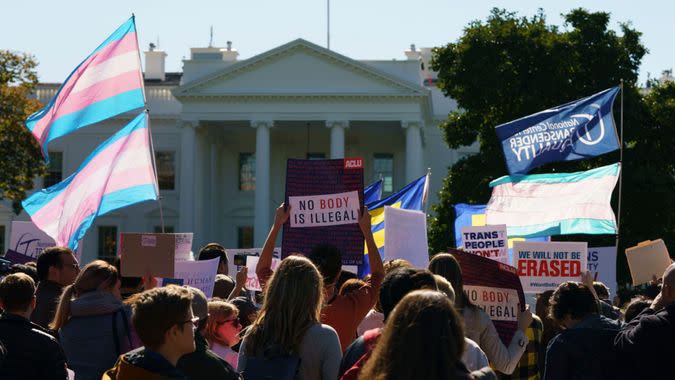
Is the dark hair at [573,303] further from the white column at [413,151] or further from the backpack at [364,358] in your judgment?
the white column at [413,151]

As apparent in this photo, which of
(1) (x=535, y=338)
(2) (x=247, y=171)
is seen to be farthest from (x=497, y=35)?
Result: (1) (x=535, y=338)

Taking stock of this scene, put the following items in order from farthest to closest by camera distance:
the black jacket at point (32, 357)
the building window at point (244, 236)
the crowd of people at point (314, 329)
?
the building window at point (244, 236) < the black jacket at point (32, 357) < the crowd of people at point (314, 329)

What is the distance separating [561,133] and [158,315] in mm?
10965

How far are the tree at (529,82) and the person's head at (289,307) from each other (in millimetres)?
32314

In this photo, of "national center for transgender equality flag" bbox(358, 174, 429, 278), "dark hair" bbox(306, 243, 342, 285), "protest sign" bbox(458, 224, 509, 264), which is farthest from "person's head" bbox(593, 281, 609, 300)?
"national center for transgender equality flag" bbox(358, 174, 429, 278)

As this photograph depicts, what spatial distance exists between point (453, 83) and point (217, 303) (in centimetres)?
3321

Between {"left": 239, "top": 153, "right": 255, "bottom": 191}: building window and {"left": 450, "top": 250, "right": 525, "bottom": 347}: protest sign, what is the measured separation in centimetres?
5365

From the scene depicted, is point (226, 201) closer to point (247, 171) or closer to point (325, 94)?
point (247, 171)

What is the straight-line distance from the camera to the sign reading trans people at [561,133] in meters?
15.3

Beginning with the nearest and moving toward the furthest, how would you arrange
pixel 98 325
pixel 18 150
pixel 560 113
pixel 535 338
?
pixel 98 325 < pixel 535 338 < pixel 560 113 < pixel 18 150

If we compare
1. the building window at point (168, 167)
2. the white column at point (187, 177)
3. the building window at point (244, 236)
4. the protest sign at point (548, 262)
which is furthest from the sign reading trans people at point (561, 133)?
the building window at point (168, 167)

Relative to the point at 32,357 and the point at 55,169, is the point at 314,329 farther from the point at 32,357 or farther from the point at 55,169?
the point at 55,169

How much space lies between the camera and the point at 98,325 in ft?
22.3

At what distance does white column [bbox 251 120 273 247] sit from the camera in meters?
55.2
